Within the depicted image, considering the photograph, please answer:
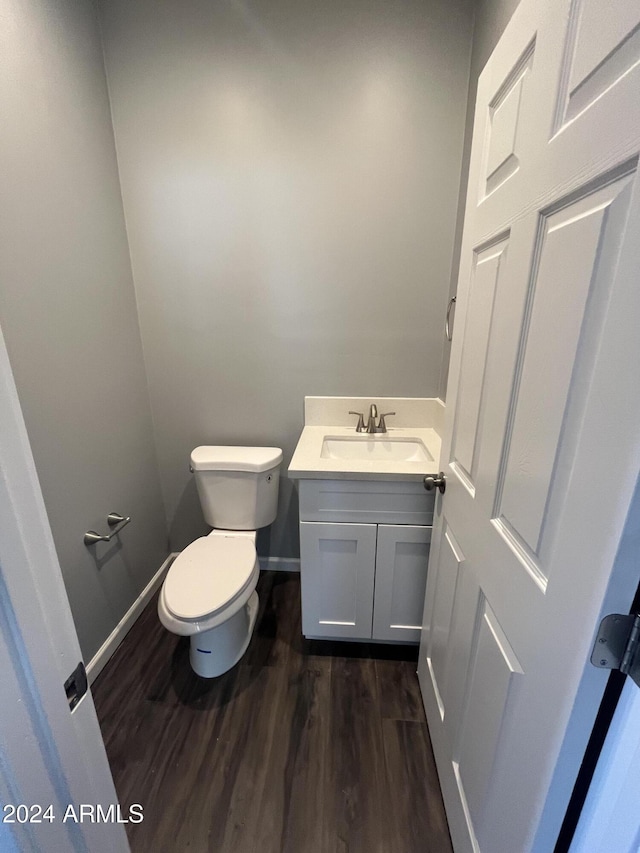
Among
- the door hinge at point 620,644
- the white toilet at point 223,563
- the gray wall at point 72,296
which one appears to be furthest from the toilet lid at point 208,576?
the door hinge at point 620,644

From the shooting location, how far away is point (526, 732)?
0.60 meters

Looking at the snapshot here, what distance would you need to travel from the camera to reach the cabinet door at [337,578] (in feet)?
4.54

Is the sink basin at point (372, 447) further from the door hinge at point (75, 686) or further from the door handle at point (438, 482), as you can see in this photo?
the door hinge at point (75, 686)

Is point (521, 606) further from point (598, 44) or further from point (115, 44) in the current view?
point (115, 44)

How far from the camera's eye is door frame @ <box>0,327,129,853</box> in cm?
38

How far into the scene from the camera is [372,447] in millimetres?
1688

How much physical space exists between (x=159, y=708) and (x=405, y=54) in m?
2.67

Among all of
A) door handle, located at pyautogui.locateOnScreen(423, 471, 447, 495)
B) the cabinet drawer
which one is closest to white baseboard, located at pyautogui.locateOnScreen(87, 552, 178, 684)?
the cabinet drawer

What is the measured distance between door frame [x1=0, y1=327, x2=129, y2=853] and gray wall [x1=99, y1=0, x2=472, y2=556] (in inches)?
56.3

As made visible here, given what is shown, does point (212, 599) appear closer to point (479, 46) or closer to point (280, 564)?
point (280, 564)

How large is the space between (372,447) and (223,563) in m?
0.82

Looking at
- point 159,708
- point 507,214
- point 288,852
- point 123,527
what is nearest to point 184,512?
point 123,527

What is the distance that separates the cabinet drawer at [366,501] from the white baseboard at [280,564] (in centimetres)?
79

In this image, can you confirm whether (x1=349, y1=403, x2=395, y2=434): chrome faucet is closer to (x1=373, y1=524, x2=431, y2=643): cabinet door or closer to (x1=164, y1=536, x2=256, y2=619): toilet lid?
(x1=373, y1=524, x2=431, y2=643): cabinet door
